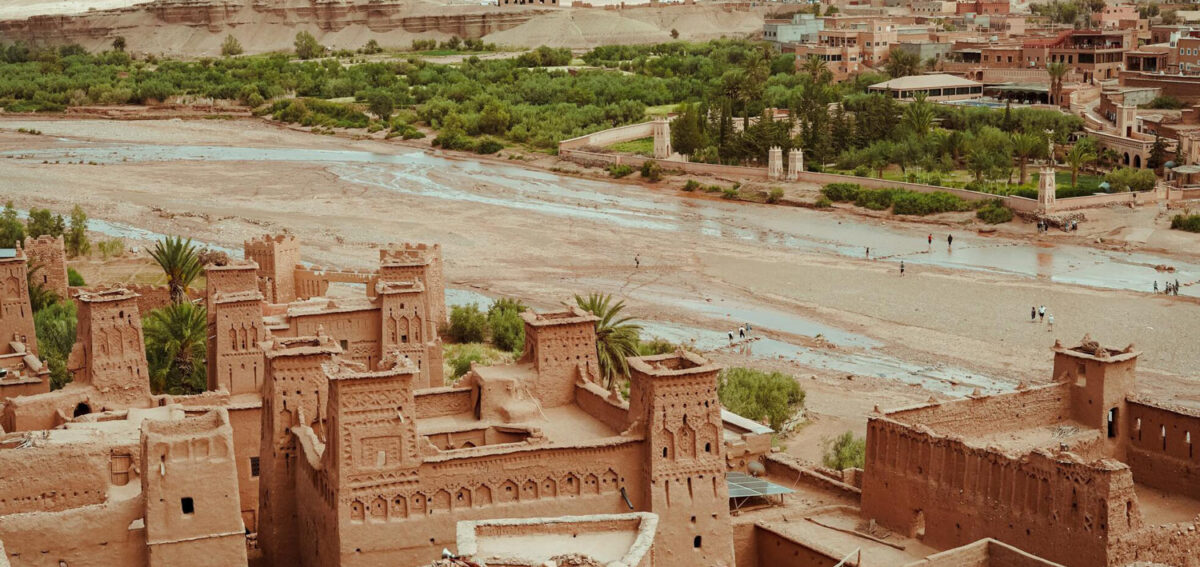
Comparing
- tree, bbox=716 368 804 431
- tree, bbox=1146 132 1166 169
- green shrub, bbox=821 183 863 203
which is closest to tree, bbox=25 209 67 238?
tree, bbox=716 368 804 431

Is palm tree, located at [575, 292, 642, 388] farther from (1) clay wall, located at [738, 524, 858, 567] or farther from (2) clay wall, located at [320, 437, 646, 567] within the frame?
(2) clay wall, located at [320, 437, 646, 567]

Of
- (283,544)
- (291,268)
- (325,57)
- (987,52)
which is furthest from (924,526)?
(325,57)

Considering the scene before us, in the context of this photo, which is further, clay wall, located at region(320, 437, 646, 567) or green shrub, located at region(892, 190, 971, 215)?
green shrub, located at region(892, 190, 971, 215)

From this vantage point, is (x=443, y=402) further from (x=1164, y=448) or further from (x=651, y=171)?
(x=651, y=171)

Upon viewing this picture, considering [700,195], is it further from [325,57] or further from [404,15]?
[404,15]

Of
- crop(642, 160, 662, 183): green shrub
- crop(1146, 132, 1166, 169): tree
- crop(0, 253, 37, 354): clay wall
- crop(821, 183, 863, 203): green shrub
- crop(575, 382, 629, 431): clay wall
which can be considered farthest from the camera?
crop(642, 160, 662, 183): green shrub

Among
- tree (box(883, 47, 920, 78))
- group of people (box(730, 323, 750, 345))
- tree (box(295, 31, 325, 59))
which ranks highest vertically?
tree (box(295, 31, 325, 59))
